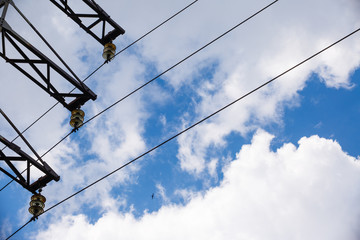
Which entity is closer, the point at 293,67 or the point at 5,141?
the point at 293,67

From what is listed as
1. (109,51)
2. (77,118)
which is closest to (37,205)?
(77,118)

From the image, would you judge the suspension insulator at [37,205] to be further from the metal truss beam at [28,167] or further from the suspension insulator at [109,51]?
the suspension insulator at [109,51]

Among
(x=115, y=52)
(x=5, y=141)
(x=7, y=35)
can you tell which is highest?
(x=115, y=52)

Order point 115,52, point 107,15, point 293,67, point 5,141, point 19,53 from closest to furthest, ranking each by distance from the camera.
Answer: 1. point 293,67
2. point 5,141
3. point 19,53
4. point 115,52
5. point 107,15

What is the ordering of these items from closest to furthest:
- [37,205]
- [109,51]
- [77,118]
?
[37,205], [77,118], [109,51]

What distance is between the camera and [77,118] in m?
7.89

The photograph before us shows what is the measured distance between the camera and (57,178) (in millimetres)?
7566

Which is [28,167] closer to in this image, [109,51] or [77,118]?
[77,118]

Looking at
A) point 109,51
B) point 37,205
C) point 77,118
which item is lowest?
point 37,205

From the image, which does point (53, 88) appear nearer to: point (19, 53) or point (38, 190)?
point (19, 53)

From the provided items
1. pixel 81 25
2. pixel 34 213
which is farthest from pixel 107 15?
pixel 34 213

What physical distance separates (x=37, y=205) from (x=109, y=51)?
3.96 m

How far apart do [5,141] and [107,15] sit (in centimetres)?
431

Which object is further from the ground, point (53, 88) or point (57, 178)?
point (53, 88)
